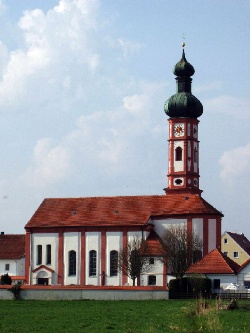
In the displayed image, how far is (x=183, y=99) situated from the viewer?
285 feet

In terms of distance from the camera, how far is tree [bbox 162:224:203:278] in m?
71.0

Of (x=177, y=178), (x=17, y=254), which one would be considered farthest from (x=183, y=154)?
(x=17, y=254)

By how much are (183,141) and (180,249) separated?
1742cm

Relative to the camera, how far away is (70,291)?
56219 millimetres

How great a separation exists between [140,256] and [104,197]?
10651mm

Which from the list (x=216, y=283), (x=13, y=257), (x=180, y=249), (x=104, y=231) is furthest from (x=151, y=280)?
(x=13, y=257)

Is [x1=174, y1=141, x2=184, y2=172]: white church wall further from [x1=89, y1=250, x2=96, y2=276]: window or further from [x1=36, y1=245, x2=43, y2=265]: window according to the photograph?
[x1=36, y1=245, x2=43, y2=265]: window

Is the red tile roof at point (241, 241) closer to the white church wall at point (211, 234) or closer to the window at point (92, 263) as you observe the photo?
the white church wall at point (211, 234)

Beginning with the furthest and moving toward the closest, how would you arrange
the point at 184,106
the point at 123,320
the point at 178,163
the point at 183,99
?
the point at 183,99
the point at 184,106
the point at 178,163
the point at 123,320

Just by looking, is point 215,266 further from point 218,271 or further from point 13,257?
point 13,257

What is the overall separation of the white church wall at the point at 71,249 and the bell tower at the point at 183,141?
1130 centimetres

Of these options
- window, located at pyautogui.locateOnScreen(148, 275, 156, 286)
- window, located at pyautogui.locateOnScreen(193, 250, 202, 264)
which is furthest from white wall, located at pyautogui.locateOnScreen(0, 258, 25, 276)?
window, located at pyautogui.locateOnScreen(193, 250, 202, 264)

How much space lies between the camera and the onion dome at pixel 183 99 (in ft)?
284

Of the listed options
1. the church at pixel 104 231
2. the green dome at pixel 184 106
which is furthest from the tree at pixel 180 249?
the green dome at pixel 184 106
